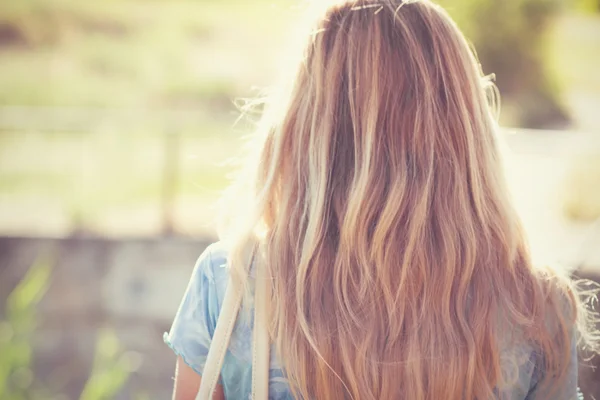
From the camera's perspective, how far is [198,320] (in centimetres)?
151

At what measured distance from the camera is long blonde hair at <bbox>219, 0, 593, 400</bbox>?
56.1 inches

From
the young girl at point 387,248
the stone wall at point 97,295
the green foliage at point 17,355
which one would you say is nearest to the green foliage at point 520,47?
the stone wall at point 97,295

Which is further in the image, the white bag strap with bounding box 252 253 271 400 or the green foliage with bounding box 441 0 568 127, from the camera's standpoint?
the green foliage with bounding box 441 0 568 127

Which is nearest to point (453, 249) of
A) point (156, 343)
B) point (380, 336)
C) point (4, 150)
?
point (380, 336)

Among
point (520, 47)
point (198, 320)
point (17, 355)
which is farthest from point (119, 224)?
point (520, 47)

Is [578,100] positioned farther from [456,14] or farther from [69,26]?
[69,26]

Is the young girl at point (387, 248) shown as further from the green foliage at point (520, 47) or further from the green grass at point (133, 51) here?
the green grass at point (133, 51)

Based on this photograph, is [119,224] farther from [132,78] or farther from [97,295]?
[132,78]

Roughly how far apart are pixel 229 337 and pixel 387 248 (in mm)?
379

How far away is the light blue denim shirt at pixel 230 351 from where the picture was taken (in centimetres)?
146

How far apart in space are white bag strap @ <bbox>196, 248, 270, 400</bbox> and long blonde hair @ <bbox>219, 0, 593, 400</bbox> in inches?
1.3

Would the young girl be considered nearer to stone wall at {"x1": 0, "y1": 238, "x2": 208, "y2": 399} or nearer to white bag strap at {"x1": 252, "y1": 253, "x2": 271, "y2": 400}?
white bag strap at {"x1": 252, "y1": 253, "x2": 271, "y2": 400}

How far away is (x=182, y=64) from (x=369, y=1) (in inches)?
457

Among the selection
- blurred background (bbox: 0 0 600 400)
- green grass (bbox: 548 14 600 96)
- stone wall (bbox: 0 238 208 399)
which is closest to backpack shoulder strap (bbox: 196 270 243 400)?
blurred background (bbox: 0 0 600 400)
